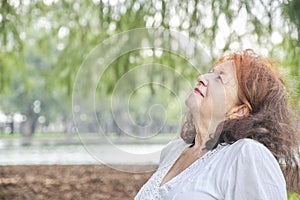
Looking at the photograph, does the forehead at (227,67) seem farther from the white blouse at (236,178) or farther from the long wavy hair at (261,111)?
the white blouse at (236,178)

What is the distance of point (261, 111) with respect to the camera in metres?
0.79

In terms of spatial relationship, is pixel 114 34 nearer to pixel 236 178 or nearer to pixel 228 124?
pixel 228 124

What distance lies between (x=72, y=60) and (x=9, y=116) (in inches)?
60.4

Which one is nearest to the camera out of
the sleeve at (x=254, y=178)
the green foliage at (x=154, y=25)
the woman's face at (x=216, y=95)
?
the sleeve at (x=254, y=178)

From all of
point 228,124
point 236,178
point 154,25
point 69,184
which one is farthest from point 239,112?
point 69,184

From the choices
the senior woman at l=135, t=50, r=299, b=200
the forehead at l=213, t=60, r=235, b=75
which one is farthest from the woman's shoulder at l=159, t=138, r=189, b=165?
the forehead at l=213, t=60, r=235, b=75

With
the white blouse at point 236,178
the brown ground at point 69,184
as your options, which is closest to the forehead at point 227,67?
the white blouse at point 236,178

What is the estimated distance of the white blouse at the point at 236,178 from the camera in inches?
27.3

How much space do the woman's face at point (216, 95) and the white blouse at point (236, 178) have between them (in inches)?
2.6

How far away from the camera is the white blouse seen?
69 centimetres

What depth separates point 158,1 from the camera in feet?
7.57

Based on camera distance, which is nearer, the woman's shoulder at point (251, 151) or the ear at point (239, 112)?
the woman's shoulder at point (251, 151)

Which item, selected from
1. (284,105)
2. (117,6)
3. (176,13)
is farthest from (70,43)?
(284,105)

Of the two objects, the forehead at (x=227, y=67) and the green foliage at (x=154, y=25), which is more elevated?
the green foliage at (x=154, y=25)
